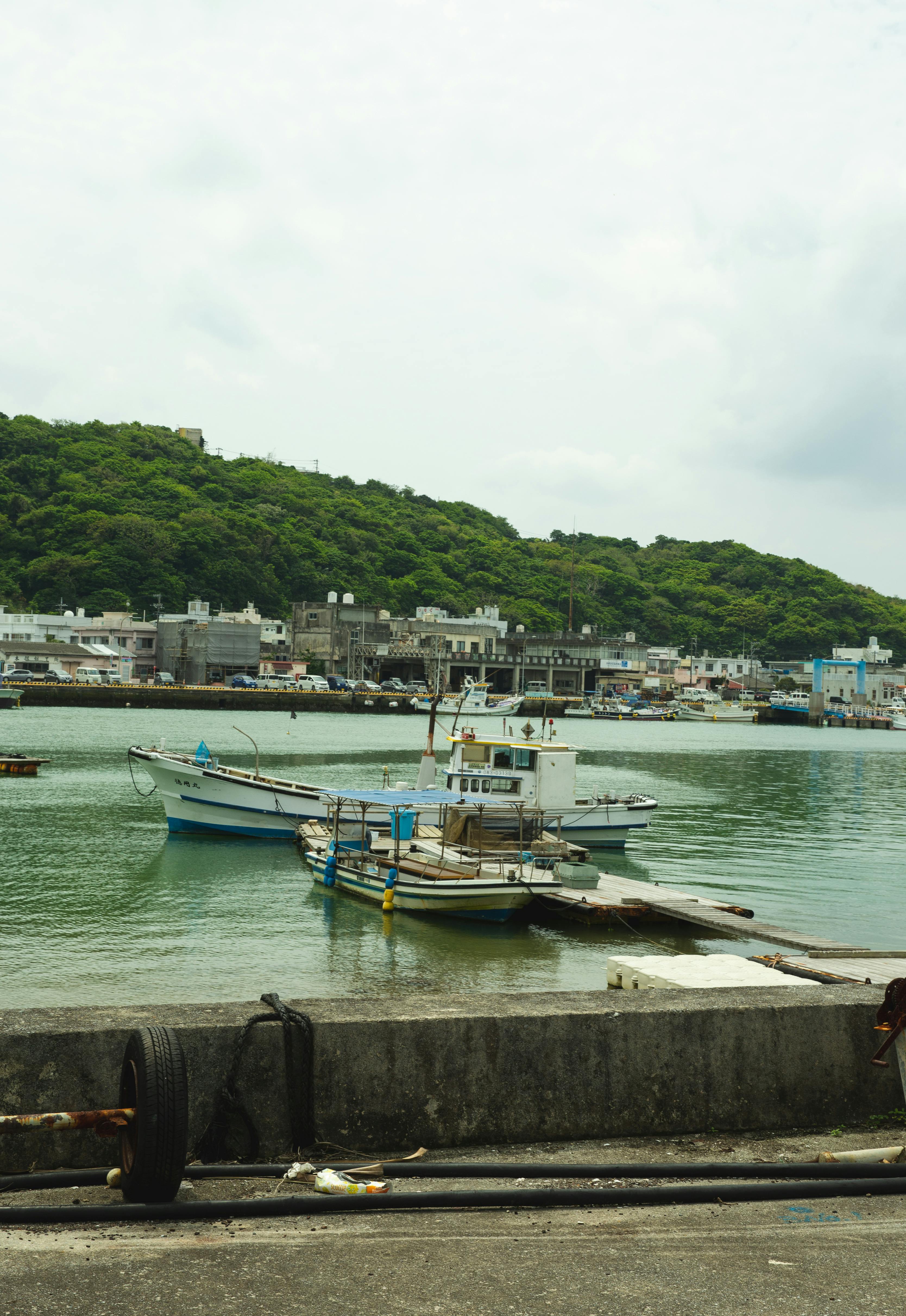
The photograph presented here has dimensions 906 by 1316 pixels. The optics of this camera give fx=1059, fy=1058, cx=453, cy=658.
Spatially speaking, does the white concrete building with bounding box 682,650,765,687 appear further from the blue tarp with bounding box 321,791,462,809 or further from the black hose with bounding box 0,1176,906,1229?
the black hose with bounding box 0,1176,906,1229

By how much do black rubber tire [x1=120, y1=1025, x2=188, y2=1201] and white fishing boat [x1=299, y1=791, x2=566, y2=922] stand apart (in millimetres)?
15826

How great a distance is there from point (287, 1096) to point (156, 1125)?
85cm

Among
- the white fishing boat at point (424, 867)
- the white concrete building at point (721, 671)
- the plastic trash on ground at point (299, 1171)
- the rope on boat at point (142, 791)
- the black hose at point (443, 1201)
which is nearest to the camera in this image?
the black hose at point (443, 1201)

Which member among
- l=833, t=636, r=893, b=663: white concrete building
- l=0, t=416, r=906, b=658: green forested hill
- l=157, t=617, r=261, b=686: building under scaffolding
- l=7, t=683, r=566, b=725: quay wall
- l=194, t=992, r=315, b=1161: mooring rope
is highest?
l=0, t=416, r=906, b=658: green forested hill

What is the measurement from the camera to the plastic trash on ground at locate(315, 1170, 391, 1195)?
14.0 ft

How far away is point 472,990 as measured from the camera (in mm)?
16734

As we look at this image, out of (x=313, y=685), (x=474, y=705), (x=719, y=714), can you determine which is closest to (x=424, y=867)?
(x=474, y=705)

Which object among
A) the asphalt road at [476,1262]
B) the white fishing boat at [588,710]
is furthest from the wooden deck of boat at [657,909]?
the white fishing boat at [588,710]

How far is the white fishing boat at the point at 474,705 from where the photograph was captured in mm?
110500

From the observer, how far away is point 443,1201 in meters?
4.19

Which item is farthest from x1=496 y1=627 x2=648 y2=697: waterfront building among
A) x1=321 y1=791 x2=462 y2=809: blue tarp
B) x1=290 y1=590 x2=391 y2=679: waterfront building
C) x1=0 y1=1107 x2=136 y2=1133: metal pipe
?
x1=0 y1=1107 x2=136 y2=1133: metal pipe

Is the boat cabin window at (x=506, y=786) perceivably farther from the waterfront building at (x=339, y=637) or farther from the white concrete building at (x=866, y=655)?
the white concrete building at (x=866, y=655)

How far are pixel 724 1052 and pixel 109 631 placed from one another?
125739 millimetres

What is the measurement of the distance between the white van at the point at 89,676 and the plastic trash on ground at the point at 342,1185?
365 ft
